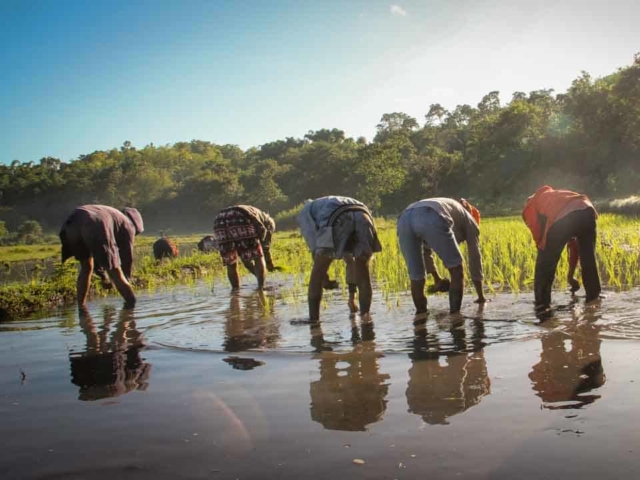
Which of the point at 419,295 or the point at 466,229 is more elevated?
the point at 466,229

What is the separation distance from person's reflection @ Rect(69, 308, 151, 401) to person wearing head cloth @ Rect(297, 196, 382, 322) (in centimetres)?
154

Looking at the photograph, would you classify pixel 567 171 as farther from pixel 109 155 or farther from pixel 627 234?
pixel 109 155

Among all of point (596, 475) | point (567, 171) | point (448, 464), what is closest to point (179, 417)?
point (448, 464)

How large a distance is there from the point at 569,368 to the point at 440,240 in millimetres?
1746

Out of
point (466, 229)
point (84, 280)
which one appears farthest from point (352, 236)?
point (84, 280)

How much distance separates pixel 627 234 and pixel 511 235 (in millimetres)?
1834

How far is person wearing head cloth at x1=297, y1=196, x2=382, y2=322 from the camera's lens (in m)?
4.77

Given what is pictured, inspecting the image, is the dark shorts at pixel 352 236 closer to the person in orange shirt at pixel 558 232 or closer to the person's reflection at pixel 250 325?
the person's reflection at pixel 250 325

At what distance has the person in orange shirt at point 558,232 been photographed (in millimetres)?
4805

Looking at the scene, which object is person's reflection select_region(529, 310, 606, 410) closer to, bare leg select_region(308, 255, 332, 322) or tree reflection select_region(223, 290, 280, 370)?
tree reflection select_region(223, 290, 280, 370)

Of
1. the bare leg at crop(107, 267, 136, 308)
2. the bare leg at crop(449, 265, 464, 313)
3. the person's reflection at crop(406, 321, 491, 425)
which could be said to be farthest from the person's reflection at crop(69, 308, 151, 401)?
the bare leg at crop(449, 265, 464, 313)

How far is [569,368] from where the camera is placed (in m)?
3.09

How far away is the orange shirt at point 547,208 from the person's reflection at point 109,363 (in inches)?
135

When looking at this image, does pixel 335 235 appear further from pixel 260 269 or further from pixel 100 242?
pixel 260 269
